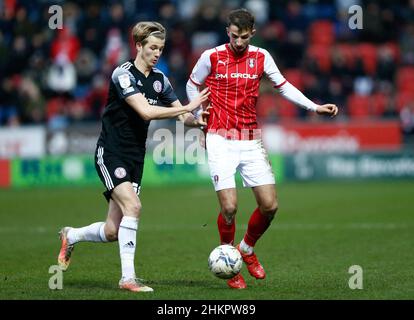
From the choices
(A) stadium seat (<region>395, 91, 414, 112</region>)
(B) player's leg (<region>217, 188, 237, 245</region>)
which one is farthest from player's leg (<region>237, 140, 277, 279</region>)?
(A) stadium seat (<region>395, 91, 414, 112</region>)

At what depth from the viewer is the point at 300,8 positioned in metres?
25.2

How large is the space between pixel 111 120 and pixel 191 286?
1631 mm

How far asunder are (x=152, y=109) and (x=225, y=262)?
145 cm

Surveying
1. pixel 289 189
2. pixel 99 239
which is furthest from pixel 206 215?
pixel 99 239

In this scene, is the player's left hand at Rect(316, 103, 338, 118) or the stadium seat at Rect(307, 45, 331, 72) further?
the stadium seat at Rect(307, 45, 331, 72)

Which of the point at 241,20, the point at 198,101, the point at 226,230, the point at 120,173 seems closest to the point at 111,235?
the point at 120,173

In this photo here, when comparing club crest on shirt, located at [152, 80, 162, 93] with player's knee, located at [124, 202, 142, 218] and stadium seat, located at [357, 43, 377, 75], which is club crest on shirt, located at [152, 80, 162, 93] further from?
stadium seat, located at [357, 43, 377, 75]

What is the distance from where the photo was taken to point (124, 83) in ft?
25.7

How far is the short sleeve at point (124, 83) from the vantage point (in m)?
7.84

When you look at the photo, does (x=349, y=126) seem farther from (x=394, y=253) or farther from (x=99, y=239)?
(x=99, y=239)

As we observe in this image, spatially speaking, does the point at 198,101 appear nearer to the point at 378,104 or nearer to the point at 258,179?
the point at 258,179

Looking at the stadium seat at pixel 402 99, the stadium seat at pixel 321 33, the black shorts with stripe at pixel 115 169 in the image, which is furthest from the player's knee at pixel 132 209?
the stadium seat at pixel 321 33

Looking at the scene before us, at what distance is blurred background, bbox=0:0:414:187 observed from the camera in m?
21.6

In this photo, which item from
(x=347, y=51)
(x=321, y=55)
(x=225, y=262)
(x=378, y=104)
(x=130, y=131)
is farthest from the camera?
(x=321, y=55)
